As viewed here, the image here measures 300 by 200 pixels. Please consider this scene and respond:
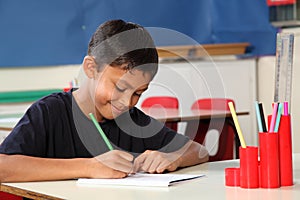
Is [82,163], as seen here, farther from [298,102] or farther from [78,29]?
[78,29]

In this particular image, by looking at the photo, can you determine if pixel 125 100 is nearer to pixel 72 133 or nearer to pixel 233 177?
pixel 72 133

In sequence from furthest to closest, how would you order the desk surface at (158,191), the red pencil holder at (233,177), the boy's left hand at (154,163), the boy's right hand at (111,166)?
the boy's left hand at (154,163), the boy's right hand at (111,166), the red pencil holder at (233,177), the desk surface at (158,191)

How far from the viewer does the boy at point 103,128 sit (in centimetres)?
176

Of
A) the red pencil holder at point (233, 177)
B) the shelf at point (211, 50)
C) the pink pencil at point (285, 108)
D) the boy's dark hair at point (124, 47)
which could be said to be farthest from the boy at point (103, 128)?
the shelf at point (211, 50)

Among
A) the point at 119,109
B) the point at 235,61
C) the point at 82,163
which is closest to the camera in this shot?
the point at 82,163

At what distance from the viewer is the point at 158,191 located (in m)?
1.58

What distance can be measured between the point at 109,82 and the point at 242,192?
20.6 inches

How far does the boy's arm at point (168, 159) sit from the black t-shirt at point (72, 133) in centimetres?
7

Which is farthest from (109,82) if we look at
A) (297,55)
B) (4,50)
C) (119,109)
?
(4,50)

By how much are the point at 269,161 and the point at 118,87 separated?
487mm

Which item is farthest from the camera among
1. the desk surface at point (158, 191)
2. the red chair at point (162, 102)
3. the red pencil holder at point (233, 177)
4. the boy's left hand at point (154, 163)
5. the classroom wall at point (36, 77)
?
the classroom wall at point (36, 77)

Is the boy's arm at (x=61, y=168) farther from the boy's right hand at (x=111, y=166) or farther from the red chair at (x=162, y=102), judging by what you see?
the red chair at (x=162, y=102)

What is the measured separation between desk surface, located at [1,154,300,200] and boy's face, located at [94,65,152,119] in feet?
0.92

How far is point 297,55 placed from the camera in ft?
13.9
